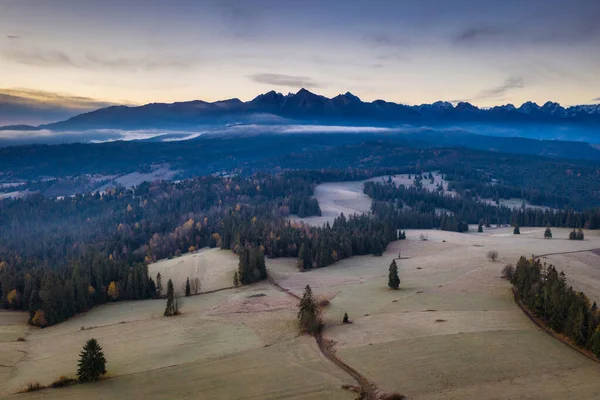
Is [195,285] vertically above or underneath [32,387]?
underneath

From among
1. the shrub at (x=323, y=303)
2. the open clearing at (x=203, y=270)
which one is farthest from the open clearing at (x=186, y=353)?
the open clearing at (x=203, y=270)

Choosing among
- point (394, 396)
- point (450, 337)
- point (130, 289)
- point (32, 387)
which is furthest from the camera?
point (130, 289)

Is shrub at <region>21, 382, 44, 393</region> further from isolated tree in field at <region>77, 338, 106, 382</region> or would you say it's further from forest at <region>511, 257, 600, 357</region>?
forest at <region>511, 257, 600, 357</region>

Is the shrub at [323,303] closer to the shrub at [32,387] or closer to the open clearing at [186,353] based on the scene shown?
the open clearing at [186,353]

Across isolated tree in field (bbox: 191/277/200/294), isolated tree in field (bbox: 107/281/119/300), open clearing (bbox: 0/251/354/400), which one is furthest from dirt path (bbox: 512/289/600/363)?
isolated tree in field (bbox: 107/281/119/300)

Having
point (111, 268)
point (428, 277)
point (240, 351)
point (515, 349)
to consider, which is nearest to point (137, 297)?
point (111, 268)

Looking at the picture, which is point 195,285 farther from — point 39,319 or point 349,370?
point 349,370

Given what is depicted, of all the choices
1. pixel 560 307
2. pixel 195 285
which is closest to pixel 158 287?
pixel 195 285

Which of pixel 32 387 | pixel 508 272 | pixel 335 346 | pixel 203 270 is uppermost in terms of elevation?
pixel 508 272

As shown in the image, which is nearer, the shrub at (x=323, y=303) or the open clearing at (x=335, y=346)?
the open clearing at (x=335, y=346)
